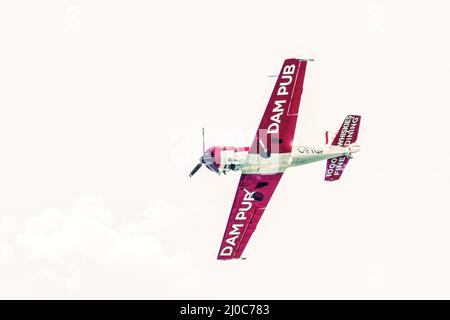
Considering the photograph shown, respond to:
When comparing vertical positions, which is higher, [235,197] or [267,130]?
[267,130]

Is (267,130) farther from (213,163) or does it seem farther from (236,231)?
(236,231)

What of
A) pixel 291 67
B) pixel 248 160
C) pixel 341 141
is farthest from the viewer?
pixel 341 141

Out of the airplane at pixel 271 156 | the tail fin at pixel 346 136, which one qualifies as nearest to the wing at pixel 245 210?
the airplane at pixel 271 156

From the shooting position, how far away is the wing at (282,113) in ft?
112

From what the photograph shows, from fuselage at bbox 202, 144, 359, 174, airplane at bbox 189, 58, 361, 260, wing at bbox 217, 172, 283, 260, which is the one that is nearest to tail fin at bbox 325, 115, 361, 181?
airplane at bbox 189, 58, 361, 260

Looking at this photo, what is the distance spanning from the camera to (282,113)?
3497 centimetres

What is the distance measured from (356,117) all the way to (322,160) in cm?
279

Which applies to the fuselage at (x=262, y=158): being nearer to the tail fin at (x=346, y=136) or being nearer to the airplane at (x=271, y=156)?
the airplane at (x=271, y=156)

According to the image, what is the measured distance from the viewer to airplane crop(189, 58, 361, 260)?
113 feet

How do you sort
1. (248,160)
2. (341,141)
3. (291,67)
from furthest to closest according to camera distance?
(341,141), (248,160), (291,67)

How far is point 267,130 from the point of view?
35.3 metres

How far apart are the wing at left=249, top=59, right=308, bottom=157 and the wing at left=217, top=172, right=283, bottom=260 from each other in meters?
1.94

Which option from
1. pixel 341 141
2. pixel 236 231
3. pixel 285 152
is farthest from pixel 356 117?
pixel 236 231

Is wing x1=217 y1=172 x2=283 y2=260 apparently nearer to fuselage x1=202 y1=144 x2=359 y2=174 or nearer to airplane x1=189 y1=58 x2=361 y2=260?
airplane x1=189 y1=58 x2=361 y2=260
